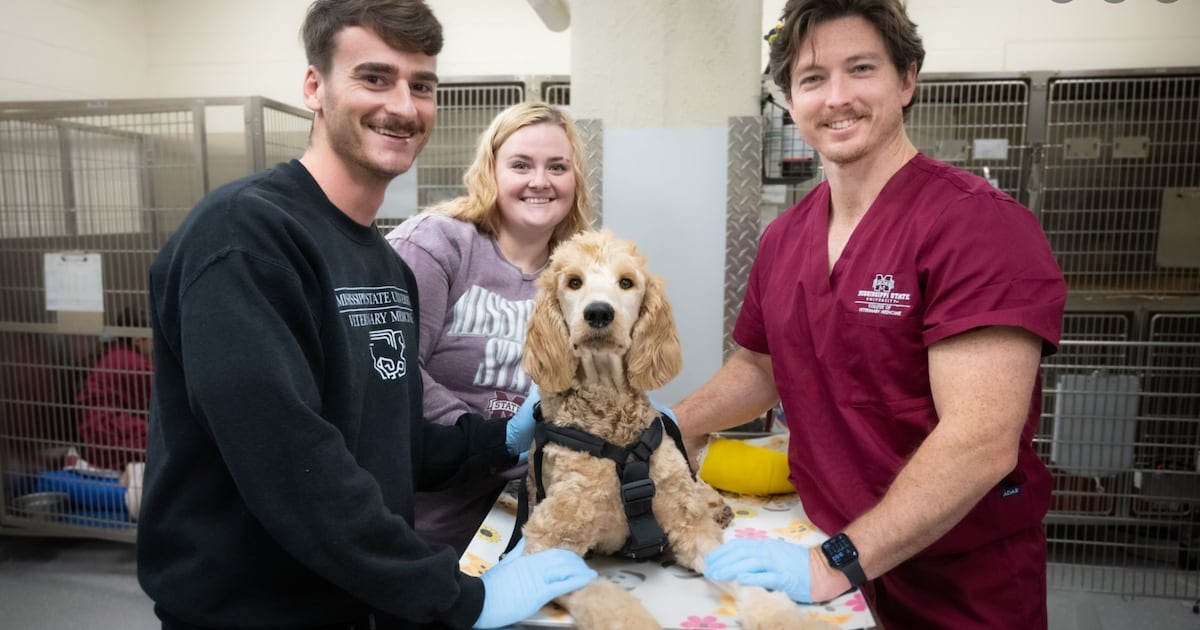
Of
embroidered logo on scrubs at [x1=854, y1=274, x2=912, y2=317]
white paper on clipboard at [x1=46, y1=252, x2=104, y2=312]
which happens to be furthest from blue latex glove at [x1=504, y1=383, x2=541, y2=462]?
white paper on clipboard at [x1=46, y1=252, x2=104, y2=312]

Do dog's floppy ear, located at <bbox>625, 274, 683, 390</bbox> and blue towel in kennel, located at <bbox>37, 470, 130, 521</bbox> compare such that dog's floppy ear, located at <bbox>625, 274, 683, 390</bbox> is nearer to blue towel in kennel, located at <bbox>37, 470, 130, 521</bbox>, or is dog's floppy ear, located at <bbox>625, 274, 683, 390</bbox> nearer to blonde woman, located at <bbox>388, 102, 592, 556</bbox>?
blonde woman, located at <bbox>388, 102, 592, 556</bbox>

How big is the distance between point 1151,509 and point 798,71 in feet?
12.0

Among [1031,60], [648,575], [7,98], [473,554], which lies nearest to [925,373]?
[648,575]

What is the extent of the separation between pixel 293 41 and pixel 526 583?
5.37m

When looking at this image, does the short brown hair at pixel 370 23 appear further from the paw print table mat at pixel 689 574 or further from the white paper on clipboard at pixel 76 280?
the white paper on clipboard at pixel 76 280

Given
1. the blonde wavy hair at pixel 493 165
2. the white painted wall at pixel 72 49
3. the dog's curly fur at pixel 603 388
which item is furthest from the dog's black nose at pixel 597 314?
the white painted wall at pixel 72 49

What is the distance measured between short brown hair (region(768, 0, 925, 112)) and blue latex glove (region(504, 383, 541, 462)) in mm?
972

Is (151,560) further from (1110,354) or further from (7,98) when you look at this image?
(7,98)

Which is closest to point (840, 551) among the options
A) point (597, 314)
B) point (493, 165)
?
point (597, 314)

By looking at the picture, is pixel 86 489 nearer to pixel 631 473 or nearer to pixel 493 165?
pixel 493 165

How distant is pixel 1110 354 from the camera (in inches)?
149

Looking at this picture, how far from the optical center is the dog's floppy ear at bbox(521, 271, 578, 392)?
1438 mm

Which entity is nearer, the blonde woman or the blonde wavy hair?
the blonde woman

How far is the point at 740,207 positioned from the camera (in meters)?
2.62
